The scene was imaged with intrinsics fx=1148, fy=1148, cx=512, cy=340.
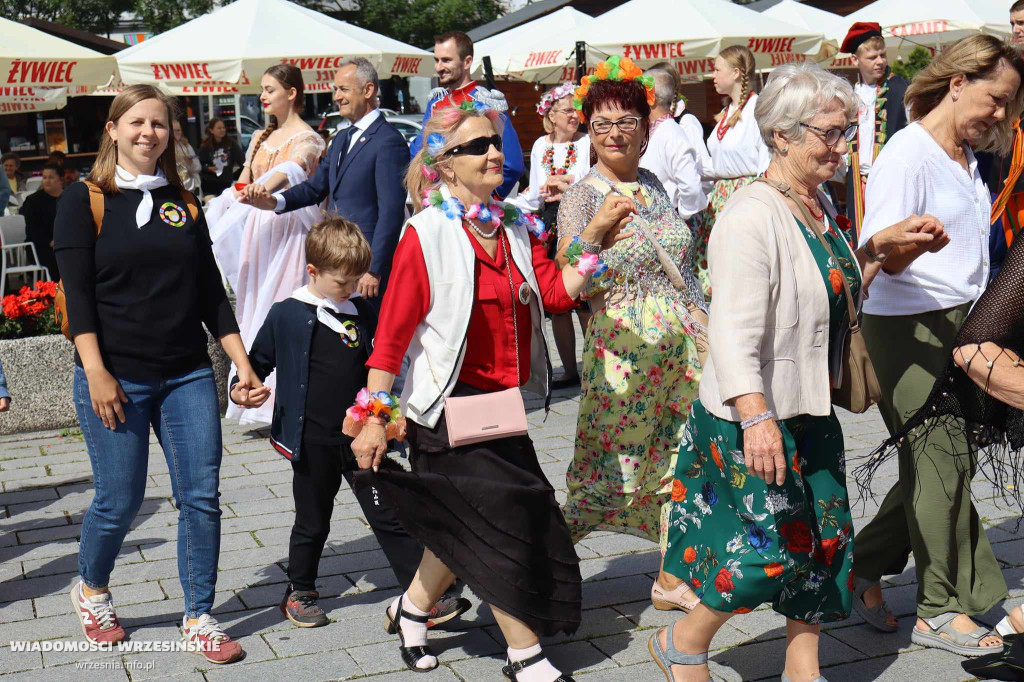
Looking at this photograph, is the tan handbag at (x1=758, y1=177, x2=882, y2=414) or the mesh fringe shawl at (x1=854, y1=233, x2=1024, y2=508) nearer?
the mesh fringe shawl at (x1=854, y1=233, x2=1024, y2=508)

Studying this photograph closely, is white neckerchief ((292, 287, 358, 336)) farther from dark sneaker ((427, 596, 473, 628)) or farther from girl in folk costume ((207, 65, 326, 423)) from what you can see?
girl in folk costume ((207, 65, 326, 423))

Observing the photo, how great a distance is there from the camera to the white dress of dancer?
23.1 feet

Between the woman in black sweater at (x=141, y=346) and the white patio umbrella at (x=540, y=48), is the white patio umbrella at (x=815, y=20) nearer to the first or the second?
the white patio umbrella at (x=540, y=48)

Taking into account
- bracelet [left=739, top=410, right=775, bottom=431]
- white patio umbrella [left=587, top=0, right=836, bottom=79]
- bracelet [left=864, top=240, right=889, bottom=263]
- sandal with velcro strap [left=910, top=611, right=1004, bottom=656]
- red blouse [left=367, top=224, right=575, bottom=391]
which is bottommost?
sandal with velcro strap [left=910, top=611, right=1004, bottom=656]

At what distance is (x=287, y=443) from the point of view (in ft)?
14.2

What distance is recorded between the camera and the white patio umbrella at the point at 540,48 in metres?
14.2

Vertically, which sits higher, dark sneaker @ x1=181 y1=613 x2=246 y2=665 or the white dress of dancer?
the white dress of dancer

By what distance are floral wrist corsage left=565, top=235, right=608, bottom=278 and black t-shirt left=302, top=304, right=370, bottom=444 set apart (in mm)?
987

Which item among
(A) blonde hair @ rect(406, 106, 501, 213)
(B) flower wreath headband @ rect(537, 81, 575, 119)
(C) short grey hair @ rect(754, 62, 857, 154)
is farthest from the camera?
(B) flower wreath headband @ rect(537, 81, 575, 119)

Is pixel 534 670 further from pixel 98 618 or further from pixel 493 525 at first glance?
pixel 98 618

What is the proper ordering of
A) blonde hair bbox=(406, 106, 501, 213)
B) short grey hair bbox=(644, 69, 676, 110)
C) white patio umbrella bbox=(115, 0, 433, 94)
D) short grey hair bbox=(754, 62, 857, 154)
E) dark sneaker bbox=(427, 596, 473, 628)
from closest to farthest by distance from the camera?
short grey hair bbox=(754, 62, 857, 154) < blonde hair bbox=(406, 106, 501, 213) < dark sneaker bbox=(427, 596, 473, 628) < short grey hair bbox=(644, 69, 676, 110) < white patio umbrella bbox=(115, 0, 433, 94)

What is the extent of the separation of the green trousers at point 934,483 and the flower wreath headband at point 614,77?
4.07 feet

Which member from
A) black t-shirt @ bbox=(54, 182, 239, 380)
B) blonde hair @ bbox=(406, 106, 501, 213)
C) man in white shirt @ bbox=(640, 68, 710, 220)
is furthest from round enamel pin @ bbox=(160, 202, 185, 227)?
man in white shirt @ bbox=(640, 68, 710, 220)

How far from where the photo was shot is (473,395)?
12.1ft
